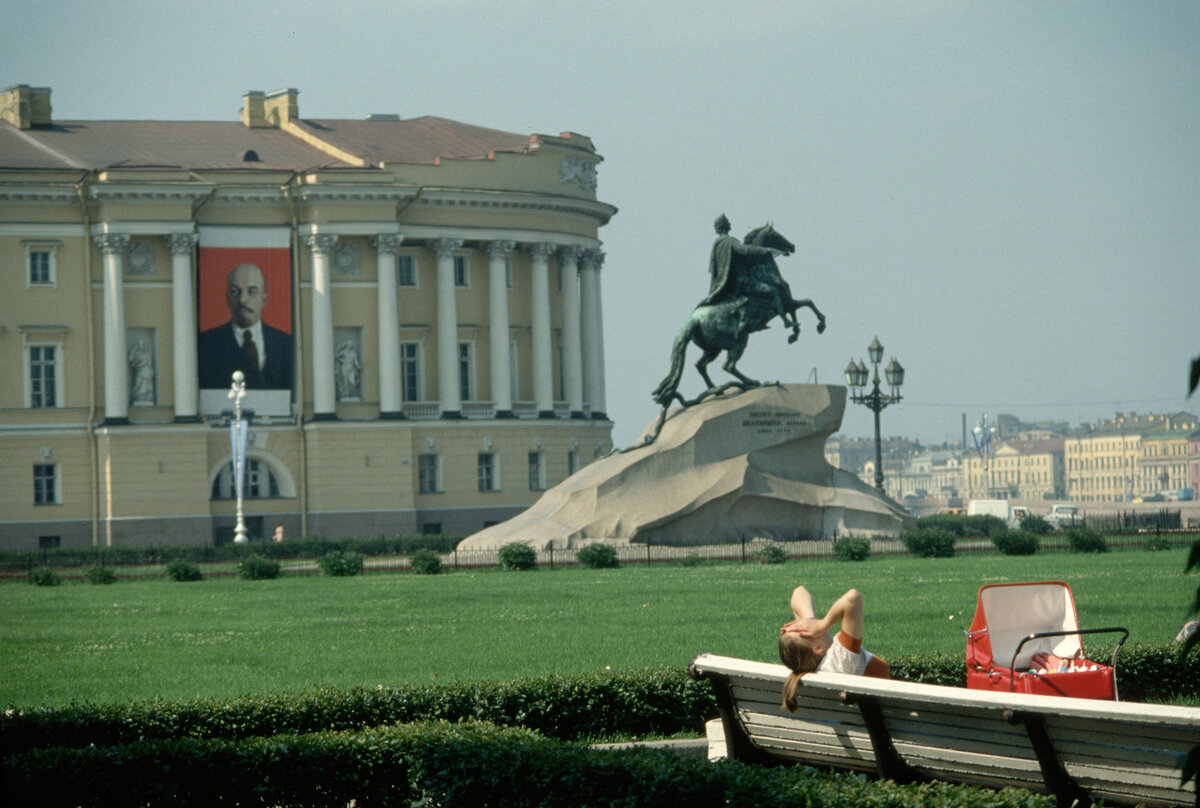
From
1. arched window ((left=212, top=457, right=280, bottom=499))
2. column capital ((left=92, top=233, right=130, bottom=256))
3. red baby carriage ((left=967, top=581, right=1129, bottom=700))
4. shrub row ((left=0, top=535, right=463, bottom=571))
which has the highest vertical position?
column capital ((left=92, top=233, right=130, bottom=256))

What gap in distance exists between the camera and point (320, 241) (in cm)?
6812

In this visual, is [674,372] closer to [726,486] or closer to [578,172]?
[726,486]

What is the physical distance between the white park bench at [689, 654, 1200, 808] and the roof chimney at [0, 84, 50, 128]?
215 ft

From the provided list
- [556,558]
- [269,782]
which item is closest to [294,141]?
[556,558]

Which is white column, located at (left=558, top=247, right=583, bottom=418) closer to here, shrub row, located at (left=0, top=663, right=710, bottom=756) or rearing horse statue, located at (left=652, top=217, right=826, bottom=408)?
rearing horse statue, located at (left=652, top=217, right=826, bottom=408)

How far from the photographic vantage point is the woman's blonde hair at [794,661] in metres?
8.80

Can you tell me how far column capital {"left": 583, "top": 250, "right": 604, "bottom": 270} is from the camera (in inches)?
3024

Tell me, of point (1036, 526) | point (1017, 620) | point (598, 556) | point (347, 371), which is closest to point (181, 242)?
point (347, 371)

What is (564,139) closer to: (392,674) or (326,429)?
(326,429)

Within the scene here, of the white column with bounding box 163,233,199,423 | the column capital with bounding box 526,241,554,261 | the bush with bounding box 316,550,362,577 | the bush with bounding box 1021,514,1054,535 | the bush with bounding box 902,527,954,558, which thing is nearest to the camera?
the bush with bounding box 902,527,954,558

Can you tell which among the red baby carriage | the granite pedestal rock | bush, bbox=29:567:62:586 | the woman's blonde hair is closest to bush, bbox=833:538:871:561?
the granite pedestal rock

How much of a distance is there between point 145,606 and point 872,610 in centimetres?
1273

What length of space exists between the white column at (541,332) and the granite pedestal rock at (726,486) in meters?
34.4

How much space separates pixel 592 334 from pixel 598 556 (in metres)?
43.7
